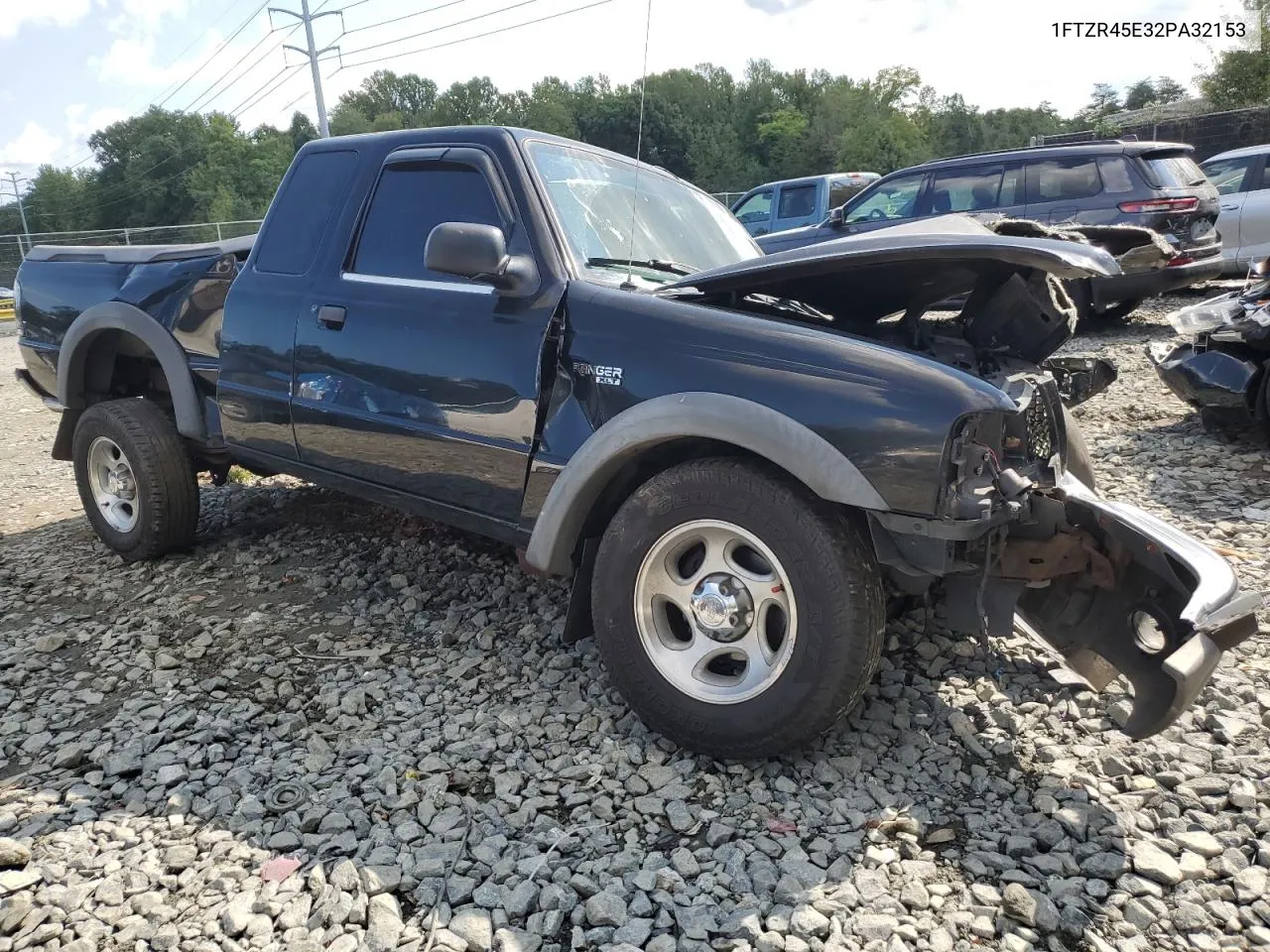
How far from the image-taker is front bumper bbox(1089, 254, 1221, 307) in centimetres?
941

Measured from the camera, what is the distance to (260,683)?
3574mm

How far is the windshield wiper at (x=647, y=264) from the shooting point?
3385 mm

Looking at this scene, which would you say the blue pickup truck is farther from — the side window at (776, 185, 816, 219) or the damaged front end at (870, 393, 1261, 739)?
the damaged front end at (870, 393, 1261, 739)

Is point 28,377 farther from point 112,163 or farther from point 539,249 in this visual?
point 112,163

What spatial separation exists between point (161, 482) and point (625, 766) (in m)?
3.01

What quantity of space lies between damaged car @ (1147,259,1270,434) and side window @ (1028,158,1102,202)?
374 centimetres

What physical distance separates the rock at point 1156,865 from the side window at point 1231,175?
1184cm

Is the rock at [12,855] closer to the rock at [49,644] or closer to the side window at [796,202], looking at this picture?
the rock at [49,644]

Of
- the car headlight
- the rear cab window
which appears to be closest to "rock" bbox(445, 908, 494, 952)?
the car headlight

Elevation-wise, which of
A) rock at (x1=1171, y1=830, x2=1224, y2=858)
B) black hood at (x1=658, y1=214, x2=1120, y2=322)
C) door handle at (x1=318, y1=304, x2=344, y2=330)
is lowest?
rock at (x1=1171, y1=830, x2=1224, y2=858)

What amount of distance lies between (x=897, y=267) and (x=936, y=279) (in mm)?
191

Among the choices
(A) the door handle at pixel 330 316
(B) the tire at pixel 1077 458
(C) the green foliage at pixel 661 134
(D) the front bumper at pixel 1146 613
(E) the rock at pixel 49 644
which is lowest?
(E) the rock at pixel 49 644

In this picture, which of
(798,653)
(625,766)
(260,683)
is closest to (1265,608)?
(798,653)

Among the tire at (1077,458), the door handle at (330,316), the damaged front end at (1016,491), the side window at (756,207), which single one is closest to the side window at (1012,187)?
the side window at (756,207)
